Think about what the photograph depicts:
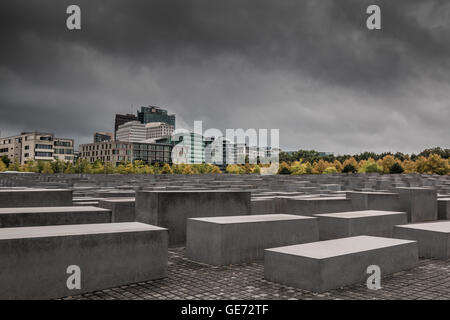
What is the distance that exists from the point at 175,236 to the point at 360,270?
4.95 meters

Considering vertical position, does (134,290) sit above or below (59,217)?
below

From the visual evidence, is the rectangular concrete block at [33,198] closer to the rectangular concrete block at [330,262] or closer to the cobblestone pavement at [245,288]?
the cobblestone pavement at [245,288]

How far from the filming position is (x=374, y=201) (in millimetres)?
14461

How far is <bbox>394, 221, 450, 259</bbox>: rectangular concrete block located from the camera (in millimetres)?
8367

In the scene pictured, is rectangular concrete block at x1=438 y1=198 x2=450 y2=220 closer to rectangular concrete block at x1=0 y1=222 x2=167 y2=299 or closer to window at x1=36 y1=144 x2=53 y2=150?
rectangular concrete block at x1=0 y1=222 x2=167 y2=299

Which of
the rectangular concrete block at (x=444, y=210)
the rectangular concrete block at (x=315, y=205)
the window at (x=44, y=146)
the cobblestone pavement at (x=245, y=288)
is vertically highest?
the window at (x=44, y=146)

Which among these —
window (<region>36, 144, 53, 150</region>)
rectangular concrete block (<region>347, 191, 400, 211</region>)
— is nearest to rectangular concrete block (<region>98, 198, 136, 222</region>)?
rectangular concrete block (<region>347, 191, 400, 211</region>)

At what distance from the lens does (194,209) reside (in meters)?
9.99

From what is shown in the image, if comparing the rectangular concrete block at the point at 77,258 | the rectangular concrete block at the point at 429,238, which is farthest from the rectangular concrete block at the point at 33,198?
the rectangular concrete block at the point at 429,238

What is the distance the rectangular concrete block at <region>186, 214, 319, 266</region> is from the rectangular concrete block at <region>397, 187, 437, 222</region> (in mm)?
8109

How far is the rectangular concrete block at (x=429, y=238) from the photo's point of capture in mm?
8367

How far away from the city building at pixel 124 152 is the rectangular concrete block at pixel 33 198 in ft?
484
